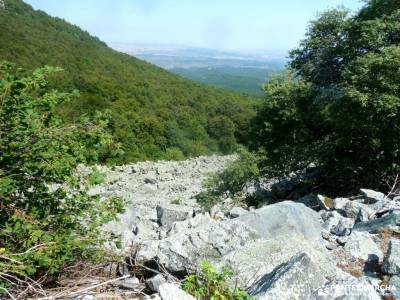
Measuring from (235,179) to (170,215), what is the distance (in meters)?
7.60

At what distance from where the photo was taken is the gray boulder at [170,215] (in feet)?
39.1

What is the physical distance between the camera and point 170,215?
12.1 metres

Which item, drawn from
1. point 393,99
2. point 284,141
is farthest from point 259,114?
point 393,99

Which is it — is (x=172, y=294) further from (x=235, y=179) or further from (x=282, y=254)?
(x=235, y=179)

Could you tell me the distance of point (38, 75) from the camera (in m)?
6.31

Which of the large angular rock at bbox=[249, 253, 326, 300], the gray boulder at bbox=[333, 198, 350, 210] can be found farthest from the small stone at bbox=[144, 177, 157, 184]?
the large angular rock at bbox=[249, 253, 326, 300]

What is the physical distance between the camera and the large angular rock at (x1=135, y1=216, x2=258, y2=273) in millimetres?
6777

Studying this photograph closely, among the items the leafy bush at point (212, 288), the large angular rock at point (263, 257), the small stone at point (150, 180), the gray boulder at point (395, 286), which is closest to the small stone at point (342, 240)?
the large angular rock at point (263, 257)

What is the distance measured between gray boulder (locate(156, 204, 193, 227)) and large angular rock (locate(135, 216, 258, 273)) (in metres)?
4.19

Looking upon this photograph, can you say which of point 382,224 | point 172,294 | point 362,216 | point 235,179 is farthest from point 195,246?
point 235,179

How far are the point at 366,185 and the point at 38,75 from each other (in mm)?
13962

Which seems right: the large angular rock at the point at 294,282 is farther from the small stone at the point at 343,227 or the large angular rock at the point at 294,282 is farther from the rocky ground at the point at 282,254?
the small stone at the point at 343,227

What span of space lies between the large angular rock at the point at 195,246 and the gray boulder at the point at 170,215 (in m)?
4.19

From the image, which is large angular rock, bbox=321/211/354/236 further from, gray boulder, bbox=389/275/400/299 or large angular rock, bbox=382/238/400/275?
gray boulder, bbox=389/275/400/299
